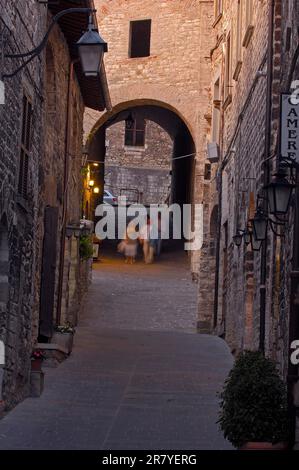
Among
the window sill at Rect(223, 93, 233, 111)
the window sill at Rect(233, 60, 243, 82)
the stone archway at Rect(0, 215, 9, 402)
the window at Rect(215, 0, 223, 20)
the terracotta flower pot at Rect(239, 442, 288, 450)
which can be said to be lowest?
the terracotta flower pot at Rect(239, 442, 288, 450)

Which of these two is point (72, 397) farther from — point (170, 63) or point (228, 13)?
point (170, 63)

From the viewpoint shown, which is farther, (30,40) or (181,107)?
(181,107)

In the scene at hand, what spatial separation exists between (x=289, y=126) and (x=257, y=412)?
2766 mm

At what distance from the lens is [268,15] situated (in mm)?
13531

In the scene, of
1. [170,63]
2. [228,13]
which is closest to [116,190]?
[170,63]

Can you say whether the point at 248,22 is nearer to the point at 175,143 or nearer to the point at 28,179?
the point at 28,179

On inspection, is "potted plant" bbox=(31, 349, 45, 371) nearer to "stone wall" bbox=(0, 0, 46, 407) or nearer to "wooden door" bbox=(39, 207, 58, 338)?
"stone wall" bbox=(0, 0, 46, 407)

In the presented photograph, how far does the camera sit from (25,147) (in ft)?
38.9

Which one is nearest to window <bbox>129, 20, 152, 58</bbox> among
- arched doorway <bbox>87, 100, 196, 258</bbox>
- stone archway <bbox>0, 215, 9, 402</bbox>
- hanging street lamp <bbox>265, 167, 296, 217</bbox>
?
arched doorway <bbox>87, 100, 196, 258</bbox>

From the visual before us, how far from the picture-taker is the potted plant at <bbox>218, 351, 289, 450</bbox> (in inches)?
328

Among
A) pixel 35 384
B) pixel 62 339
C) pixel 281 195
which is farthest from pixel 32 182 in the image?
pixel 281 195

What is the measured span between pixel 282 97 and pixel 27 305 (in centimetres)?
492

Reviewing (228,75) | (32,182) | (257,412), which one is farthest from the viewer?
(228,75)

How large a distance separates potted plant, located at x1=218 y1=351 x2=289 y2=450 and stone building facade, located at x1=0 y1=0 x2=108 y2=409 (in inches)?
123
